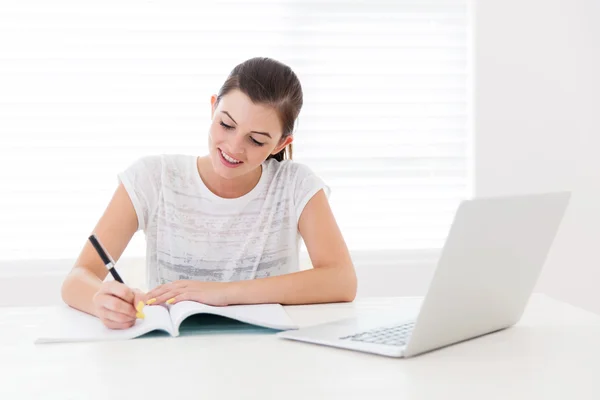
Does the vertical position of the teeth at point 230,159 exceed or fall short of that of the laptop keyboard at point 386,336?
it exceeds it

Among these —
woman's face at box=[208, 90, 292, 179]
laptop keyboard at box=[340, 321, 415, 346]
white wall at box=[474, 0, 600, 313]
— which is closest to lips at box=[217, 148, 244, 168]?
woman's face at box=[208, 90, 292, 179]

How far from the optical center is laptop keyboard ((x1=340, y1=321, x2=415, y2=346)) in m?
1.02

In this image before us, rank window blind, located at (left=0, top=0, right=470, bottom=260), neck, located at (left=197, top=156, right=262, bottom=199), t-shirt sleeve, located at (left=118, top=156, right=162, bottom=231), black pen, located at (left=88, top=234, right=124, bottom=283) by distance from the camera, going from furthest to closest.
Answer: window blind, located at (left=0, top=0, right=470, bottom=260) → neck, located at (left=197, top=156, right=262, bottom=199) → t-shirt sleeve, located at (left=118, top=156, right=162, bottom=231) → black pen, located at (left=88, top=234, right=124, bottom=283)

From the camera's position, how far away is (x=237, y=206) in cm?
185

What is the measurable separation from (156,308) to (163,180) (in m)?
0.60

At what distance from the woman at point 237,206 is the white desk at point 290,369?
48cm

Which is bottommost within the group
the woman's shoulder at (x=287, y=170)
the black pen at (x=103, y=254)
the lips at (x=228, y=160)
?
the black pen at (x=103, y=254)

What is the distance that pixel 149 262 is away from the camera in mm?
1854

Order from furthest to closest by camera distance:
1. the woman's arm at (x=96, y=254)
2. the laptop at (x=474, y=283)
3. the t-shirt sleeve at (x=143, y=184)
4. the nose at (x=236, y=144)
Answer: the t-shirt sleeve at (x=143, y=184), the nose at (x=236, y=144), the woman's arm at (x=96, y=254), the laptop at (x=474, y=283)

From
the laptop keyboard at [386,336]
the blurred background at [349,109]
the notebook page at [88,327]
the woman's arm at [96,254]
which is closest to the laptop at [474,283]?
the laptop keyboard at [386,336]

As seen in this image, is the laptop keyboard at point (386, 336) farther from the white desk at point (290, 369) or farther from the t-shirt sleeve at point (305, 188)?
the t-shirt sleeve at point (305, 188)

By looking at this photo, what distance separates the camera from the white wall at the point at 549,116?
3.03 meters

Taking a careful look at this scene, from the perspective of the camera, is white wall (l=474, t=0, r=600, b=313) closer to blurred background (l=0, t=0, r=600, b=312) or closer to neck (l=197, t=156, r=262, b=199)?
blurred background (l=0, t=0, r=600, b=312)

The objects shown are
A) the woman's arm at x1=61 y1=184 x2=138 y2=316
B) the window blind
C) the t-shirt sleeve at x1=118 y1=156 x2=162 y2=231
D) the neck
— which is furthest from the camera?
the window blind
